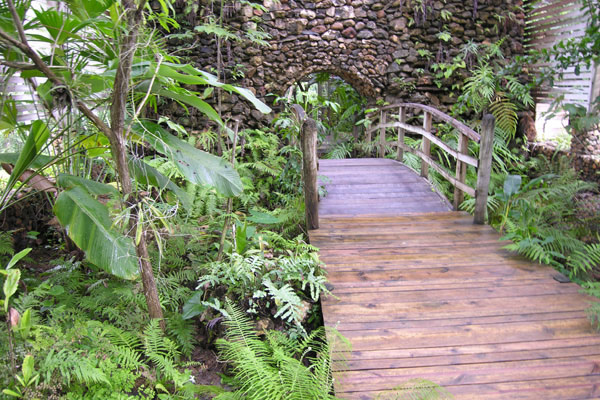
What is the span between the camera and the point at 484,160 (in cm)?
407

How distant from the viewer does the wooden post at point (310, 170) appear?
4000mm

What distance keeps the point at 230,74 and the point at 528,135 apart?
5.86 metres

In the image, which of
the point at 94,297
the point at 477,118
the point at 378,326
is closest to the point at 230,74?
the point at 477,118

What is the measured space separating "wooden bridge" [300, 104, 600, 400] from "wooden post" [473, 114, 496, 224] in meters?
0.26

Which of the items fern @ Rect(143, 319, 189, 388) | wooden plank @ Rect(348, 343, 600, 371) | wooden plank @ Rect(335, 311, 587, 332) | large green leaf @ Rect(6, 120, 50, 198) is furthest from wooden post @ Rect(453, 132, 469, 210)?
large green leaf @ Rect(6, 120, 50, 198)

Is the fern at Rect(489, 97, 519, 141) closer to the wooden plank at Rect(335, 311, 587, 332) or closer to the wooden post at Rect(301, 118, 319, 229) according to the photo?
the wooden post at Rect(301, 118, 319, 229)

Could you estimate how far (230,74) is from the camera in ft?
25.4

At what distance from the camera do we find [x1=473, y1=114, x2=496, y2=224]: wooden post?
3.98 meters

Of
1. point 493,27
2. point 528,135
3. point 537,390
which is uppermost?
point 493,27

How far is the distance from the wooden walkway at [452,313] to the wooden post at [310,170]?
17cm

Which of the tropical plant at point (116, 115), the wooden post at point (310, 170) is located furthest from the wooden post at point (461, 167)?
the tropical plant at point (116, 115)

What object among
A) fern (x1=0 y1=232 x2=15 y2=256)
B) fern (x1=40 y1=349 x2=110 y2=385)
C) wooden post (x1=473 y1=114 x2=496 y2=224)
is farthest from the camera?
wooden post (x1=473 y1=114 x2=496 y2=224)

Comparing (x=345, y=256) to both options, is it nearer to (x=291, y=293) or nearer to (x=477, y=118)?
(x=291, y=293)

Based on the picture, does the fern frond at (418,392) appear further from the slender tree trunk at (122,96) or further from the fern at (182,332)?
the slender tree trunk at (122,96)
